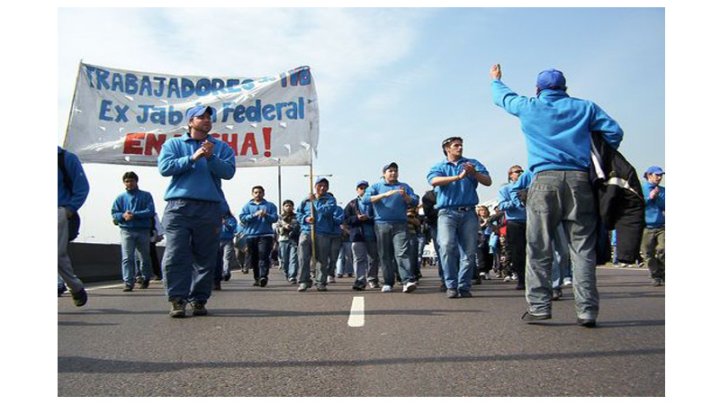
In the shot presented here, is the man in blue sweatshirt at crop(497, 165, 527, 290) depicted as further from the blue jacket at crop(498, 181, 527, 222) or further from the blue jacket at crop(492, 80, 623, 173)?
the blue jacket at crop(492, 80, 623, 173)

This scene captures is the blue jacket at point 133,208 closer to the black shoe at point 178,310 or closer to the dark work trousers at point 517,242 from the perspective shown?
the black shoe at point 178,310

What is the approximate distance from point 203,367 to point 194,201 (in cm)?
296

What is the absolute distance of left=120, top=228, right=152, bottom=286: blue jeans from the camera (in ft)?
35.2

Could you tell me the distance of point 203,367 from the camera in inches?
145

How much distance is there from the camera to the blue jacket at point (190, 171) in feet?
20.4

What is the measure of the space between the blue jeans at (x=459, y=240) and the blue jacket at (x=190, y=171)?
3023 millimetres

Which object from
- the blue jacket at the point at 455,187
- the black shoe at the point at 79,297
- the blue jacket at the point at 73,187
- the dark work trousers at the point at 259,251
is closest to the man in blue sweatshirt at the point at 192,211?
the blue jacket at the point at 73,187

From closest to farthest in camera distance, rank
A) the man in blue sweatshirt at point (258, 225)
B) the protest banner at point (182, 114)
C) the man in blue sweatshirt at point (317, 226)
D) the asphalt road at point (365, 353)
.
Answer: the asphalt road at point (365, 353)
the man in blue sweatshirt at point (317, 226)
the protest banner at point (182, 114)
the man in blue sweatshirt at point (258, 225)

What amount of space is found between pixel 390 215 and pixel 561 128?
15.6ft

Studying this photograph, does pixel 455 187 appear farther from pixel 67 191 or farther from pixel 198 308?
pixel 67 191

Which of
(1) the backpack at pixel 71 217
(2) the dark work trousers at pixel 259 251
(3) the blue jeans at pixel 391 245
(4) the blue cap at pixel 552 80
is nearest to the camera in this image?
(4) the blue cap at pixel 552 80

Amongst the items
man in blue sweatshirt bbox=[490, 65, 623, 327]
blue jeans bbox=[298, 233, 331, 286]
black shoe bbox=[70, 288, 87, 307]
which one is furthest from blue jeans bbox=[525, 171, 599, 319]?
blue jeans bbox=[298, 233, 331, 286]

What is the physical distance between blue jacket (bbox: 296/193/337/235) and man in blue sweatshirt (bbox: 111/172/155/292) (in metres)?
2.63
